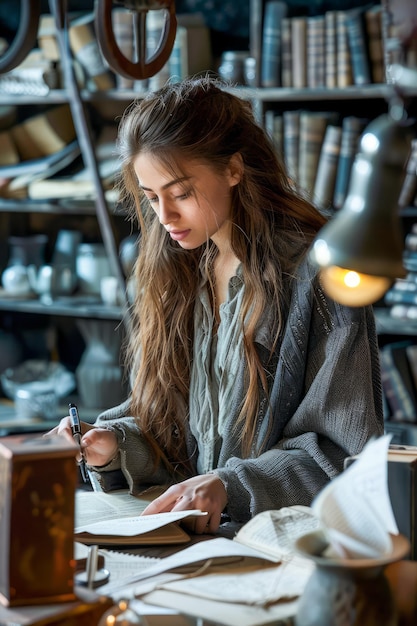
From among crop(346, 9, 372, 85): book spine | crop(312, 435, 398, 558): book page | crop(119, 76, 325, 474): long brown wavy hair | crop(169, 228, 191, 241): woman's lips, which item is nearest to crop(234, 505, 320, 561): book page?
crop(312, 435, 398, 558): book page

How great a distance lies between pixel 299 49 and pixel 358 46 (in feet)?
0.66

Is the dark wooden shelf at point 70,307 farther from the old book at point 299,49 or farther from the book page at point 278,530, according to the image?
the book page at point 278,530

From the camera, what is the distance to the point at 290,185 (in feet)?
6.78

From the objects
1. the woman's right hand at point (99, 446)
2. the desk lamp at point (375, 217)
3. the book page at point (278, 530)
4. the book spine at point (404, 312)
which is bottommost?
the book spine at point (404, 312)

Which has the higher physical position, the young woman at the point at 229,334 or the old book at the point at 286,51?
the old book at the point at 286,51

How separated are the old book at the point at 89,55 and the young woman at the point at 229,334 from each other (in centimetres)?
172

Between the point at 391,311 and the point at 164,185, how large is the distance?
165cm

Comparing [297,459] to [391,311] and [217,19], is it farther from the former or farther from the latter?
[217,19]

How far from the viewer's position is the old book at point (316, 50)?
3.32 m

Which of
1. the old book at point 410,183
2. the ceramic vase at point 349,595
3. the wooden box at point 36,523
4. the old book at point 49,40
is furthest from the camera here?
the old book at point 49,40

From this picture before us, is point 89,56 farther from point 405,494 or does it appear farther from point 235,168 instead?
point 405,494

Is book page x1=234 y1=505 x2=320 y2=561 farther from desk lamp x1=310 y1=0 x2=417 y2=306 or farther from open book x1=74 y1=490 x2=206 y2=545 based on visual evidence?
desk lamp x1=310 y1=0 x2=417 y2=306

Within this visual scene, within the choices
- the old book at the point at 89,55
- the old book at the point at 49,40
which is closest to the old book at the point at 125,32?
the old book at the point at 89,55

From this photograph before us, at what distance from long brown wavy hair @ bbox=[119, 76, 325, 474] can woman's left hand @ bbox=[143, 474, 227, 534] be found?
26cm
